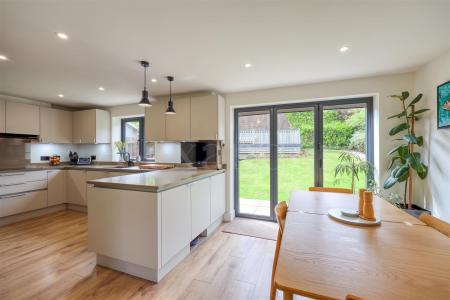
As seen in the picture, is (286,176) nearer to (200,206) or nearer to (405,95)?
(200,206)

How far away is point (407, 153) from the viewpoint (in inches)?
90.0

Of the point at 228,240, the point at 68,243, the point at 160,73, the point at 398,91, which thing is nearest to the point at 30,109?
the point at 68,243

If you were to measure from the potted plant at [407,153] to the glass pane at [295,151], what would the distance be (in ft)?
3.30

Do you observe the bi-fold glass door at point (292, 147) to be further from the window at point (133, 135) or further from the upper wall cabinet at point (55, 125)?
the upper wall cabinet at point (55, 125)

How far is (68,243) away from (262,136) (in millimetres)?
3213

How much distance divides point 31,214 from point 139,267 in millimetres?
3075

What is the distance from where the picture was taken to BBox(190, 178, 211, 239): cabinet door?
2.32 m

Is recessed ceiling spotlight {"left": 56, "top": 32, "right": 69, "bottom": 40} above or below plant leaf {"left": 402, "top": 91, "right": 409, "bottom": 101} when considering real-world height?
above

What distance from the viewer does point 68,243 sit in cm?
249

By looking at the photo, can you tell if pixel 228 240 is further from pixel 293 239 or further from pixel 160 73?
pixel 160 73

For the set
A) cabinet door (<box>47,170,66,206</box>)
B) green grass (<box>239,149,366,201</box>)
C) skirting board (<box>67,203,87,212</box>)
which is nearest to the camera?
green grass (<box>239,149,366,201</box>)

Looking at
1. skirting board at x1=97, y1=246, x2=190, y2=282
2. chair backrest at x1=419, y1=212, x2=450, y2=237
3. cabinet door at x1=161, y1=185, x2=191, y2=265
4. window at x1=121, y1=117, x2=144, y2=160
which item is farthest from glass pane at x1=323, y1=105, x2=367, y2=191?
window at x1=121, y1=117, x2=144, y2=160

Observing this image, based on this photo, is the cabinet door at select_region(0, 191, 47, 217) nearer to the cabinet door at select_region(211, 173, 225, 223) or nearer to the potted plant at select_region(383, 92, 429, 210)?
the cabinet door at select_region(211, 173, 225, 223)

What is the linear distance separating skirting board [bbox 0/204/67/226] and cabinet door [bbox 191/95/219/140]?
314cm
